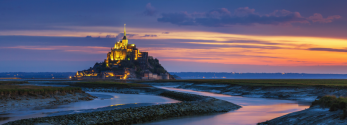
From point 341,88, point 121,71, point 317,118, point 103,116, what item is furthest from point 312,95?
point 121,71

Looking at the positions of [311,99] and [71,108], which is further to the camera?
[311,99]

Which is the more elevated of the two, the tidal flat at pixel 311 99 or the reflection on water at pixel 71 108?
the tidal flat at pixel 311 99

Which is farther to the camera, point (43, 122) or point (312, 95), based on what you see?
point (312, 95)

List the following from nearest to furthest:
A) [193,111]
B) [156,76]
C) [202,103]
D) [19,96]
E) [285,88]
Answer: [193,111] < [202,103] < [19,96] < [285,88] < [156,76]

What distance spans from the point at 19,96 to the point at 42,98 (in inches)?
105

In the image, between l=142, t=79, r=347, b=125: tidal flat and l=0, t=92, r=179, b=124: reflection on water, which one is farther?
l=0, t=92, r=179, b=124: reflection on water

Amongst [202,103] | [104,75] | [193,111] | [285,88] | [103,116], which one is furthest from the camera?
[104,75]

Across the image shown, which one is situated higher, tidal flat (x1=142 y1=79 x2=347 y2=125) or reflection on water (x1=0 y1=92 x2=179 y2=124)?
tidal flat (x1=142 y1=79 x2=347 y2=125)

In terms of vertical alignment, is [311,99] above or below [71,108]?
above

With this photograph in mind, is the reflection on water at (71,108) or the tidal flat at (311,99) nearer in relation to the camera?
Result: the tidal flat at (311,99)

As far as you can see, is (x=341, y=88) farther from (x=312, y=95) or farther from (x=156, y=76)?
(x=156, y=76)

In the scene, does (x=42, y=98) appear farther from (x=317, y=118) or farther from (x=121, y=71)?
(x=121, y=71)

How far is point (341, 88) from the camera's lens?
146ft

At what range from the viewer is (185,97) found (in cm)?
4372
